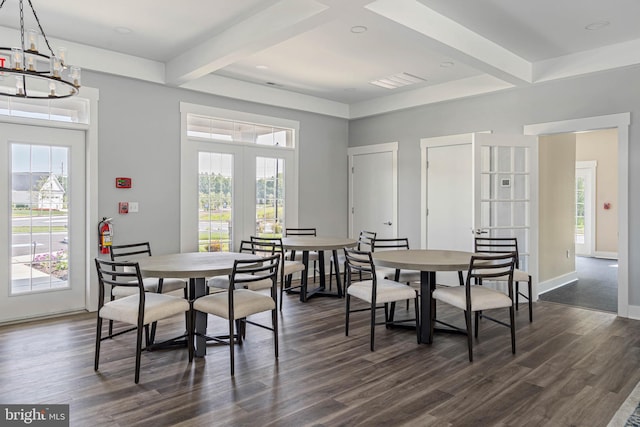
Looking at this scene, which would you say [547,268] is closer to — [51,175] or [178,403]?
[178,403]

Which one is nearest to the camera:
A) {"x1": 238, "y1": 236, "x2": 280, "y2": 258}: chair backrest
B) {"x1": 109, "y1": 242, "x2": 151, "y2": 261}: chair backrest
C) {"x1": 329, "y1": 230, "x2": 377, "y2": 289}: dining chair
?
{"x1": 109, "y1": 242, "x2": 151, "y2": 261}: chair backrest

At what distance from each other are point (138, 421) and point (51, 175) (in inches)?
126

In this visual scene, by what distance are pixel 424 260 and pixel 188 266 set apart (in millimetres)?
1962

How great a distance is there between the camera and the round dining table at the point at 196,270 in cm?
310

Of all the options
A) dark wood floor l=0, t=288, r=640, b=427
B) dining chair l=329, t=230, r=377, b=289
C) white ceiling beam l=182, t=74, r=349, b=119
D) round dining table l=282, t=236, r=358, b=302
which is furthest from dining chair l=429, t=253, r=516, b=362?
white ceiling beam l=182, t=74, r=349, b=119

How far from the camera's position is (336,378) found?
303 centimetres

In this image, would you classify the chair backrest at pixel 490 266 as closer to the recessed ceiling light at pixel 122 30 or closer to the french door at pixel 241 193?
the french door at pixel 241 193

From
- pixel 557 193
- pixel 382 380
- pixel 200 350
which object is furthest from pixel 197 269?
pixel 557 193

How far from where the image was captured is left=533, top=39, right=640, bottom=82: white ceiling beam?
4.43 metres

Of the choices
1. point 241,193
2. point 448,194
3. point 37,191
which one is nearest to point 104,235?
point 37,191

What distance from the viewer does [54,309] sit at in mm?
4617

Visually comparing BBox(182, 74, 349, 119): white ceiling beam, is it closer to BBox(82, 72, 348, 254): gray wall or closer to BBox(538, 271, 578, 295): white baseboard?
BBox(82, 72, 348, 254): gray wall

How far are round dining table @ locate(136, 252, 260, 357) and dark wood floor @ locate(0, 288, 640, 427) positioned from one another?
221 mm

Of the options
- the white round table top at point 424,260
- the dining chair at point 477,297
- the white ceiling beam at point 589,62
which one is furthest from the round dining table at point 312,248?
the white ceiling beam at point 589,62
